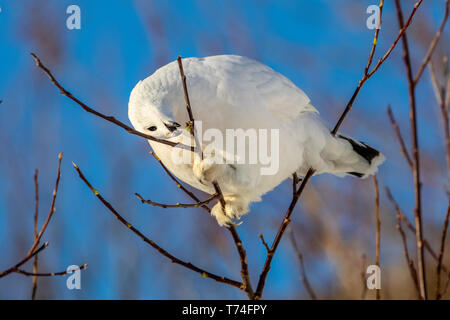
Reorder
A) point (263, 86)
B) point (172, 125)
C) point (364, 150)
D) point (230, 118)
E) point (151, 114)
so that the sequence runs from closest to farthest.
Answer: point (172, 125)
point (151, 114)
point (230, 118)
point (263, 86)
point (364, 150)

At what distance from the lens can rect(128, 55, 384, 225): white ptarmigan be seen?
2.73 metres

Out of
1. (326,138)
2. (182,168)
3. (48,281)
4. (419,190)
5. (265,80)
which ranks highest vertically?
(265,80)

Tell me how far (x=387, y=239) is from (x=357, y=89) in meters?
4.74

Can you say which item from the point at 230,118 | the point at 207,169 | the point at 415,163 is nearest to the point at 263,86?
the point at 230,118

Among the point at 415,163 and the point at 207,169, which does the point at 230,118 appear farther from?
the point at 415,163

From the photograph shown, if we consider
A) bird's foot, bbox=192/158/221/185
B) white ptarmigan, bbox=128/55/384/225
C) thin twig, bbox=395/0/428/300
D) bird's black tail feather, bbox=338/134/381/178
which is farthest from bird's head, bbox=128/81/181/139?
bird's black tail feather, bbox=338/134/381/178

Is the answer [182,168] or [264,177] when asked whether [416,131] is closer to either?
[264,177]

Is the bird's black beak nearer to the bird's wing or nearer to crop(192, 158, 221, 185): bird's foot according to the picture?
crop(192, 158, 221, 185): bird's foot

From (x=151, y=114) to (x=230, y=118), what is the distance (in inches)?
17.9

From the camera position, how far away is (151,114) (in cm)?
261

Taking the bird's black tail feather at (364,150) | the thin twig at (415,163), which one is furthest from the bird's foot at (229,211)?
the bird's black tail feather at (364,150)

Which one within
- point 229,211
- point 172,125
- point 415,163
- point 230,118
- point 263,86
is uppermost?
point 263,86
